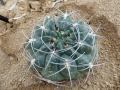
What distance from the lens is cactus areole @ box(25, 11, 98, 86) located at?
5.99 feet

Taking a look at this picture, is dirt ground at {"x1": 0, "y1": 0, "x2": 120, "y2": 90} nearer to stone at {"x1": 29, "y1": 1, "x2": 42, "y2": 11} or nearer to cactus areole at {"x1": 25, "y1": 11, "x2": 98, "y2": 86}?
stone at {"x1": 29, "y1": 1, "x2": 42, "y2": 11}

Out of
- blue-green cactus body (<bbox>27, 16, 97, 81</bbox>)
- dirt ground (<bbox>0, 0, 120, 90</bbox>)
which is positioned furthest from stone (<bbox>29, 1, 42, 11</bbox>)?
blue-green cactus body (<bbox>27, 16, 97, 81</bbox>)

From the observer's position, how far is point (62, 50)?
6.04 feet

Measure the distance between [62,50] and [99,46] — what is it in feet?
2.65

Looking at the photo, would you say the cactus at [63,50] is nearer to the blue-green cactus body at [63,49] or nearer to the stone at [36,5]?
the blue-green cactus body at [63,49]

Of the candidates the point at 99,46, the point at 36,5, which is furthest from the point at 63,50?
the point at 36,5

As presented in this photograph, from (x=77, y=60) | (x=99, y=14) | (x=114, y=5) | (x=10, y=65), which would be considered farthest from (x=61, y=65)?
(x=114, y=5)

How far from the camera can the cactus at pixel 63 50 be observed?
1.83m

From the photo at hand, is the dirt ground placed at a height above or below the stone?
below

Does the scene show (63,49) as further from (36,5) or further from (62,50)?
(36,5)

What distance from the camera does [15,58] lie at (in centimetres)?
253

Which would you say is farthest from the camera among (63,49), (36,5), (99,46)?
(36,5)

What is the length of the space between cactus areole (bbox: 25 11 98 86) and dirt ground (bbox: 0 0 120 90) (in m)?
0.34

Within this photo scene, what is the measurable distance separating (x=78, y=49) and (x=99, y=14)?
1171mm
